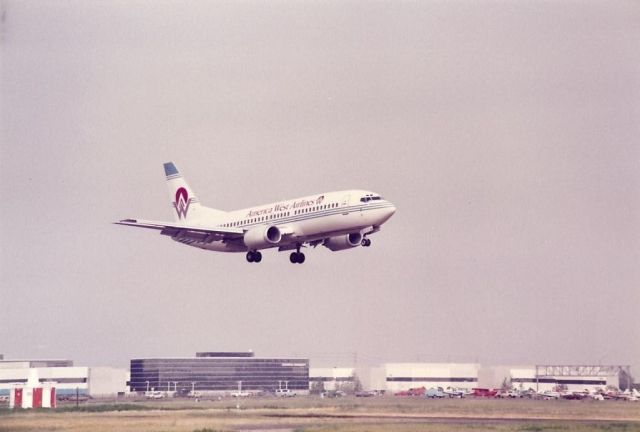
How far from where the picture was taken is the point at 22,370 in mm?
130250

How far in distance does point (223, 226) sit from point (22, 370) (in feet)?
172

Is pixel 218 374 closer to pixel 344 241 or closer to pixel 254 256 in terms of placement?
pixel 254 256

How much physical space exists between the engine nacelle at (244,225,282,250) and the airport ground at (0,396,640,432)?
461 inches

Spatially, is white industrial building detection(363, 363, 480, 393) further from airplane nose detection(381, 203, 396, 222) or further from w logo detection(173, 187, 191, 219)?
w logo detection(173, 187, 191, 219)

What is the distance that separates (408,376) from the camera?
326 ft

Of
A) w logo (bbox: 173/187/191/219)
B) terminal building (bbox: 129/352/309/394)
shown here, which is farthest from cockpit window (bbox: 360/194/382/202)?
terminal building (bbox: 129/352/309/394)

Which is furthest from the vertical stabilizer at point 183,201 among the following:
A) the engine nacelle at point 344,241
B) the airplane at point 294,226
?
the engine nacelle at point 344,241

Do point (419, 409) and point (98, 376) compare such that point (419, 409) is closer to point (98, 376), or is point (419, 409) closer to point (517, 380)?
point (517, 380)

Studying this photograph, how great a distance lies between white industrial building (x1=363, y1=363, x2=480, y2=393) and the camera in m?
94.1

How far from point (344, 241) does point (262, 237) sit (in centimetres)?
634

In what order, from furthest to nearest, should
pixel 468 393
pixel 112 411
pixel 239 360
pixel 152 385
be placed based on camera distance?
pixel 239 360 → pixel 152 385 → pixel 468 393 → pixel 112 411

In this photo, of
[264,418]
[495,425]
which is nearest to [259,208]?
[264,418]

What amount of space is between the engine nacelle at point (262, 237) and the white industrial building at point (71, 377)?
997 inches

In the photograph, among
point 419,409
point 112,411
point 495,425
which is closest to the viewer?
point 495,425
